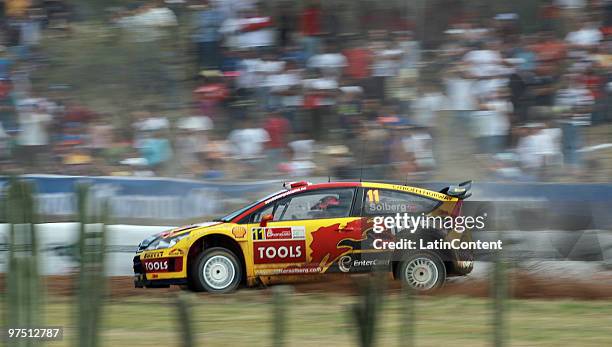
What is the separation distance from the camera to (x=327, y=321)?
830cm

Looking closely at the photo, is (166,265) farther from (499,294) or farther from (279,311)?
(279,311)

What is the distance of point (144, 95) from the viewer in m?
13.9

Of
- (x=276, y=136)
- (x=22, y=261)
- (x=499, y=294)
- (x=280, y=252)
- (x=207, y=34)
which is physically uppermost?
(x=207, y=34)

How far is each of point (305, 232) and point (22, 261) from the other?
617cm

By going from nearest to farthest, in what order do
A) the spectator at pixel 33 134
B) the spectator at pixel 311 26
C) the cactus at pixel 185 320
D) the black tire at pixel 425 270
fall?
the cactus at pixel 185 320 < the black tire at pixel 425 270 < the spectator at pixel 33 134 < the spectator at pixel 311 26

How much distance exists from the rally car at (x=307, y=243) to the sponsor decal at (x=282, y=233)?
1cm

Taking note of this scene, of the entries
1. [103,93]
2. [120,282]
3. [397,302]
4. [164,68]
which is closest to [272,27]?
[164,68]

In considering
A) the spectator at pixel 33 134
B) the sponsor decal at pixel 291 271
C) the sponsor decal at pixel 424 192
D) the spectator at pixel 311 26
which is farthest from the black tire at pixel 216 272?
the spectator at pixel 311 26

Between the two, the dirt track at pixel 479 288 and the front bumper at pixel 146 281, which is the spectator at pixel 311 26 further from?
the front bumper at pixel 146 281

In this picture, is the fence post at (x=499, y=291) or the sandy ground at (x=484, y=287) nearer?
the fence post at (x=499, y=291)

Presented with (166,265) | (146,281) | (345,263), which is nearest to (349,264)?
(345,263)
